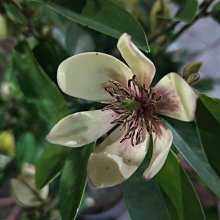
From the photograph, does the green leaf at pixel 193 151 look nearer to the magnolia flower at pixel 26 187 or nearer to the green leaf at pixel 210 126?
the green leaf at pixel 210 126

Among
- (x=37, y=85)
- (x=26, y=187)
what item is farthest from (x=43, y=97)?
(x=26, y=187)

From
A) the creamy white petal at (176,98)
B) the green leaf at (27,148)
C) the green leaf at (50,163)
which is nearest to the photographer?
the creamy white petal at (176,98)

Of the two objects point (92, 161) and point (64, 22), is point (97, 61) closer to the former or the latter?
point (92, 161)

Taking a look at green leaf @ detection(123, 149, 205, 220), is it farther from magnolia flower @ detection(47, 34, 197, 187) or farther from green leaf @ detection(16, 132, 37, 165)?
green leaf @ detection(16, 132, 37, 165)

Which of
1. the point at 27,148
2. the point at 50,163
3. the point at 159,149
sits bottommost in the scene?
the point at 27,148

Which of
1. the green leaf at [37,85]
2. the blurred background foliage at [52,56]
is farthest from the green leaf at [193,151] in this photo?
the green leaf at [37,85]

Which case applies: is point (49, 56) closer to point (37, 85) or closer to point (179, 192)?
point (37, 85)
